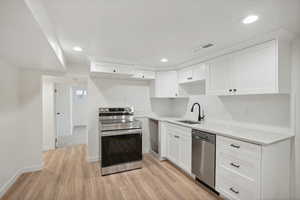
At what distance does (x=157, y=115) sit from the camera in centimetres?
412

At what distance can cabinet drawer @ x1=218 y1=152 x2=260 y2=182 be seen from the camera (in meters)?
1.60

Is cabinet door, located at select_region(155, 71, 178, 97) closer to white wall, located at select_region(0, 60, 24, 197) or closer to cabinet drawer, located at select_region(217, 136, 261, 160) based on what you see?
cabinet drawer, located at select_region(217, 136, 261, 160)

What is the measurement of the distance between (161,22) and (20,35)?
1.46 metres

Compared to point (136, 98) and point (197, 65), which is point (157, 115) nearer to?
point (136, 98)

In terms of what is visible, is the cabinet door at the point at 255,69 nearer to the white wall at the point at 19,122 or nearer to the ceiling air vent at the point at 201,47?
the ceiling air vent at the point at 201,47

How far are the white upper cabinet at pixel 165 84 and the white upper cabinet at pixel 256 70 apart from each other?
127cm

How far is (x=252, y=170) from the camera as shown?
1627 millimetres

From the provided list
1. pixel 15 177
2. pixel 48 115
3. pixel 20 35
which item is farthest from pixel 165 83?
pixel 15 177

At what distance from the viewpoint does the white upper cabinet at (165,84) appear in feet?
11.9

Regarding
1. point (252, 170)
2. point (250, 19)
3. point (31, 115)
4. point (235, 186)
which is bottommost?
point (235, 186)

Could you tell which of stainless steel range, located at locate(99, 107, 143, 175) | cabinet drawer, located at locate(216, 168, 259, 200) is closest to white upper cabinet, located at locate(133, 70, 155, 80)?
stainless steel range, located at locate(99, 107, 143, 175)

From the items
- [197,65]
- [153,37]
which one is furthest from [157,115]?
[153,37]

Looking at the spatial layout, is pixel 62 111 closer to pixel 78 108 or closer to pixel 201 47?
pixel 78 108

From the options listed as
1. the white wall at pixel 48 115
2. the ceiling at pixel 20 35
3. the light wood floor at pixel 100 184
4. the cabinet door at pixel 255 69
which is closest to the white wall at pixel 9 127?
the light wood floor at pixel 100 184
